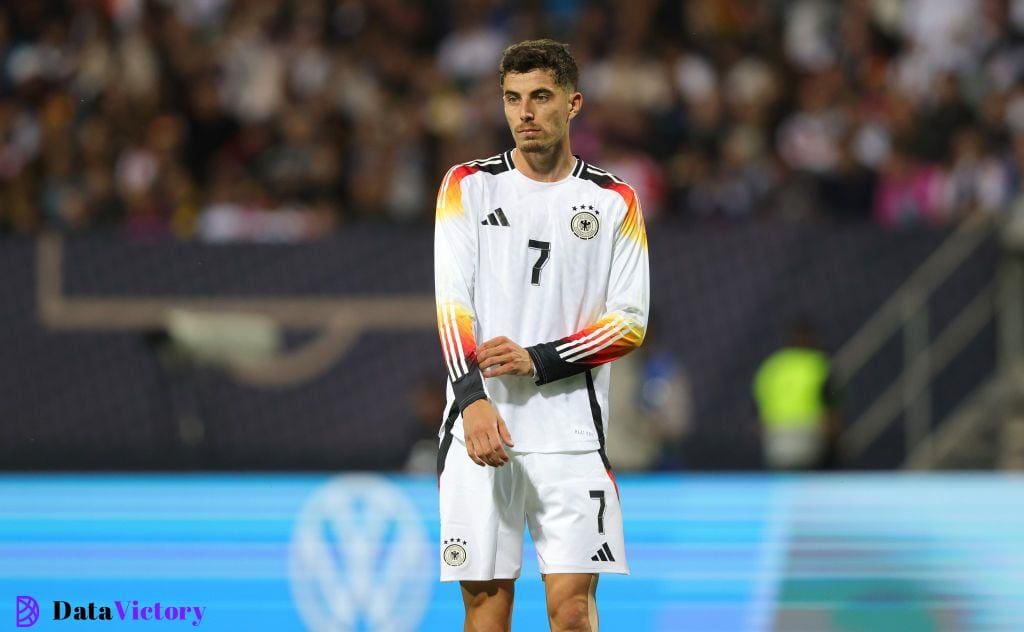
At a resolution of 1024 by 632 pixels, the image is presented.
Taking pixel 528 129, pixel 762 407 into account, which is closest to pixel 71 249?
pixel 762 407

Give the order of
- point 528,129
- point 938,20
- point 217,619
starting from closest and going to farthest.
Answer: point 528,129 → point 217,619 → point 938,20

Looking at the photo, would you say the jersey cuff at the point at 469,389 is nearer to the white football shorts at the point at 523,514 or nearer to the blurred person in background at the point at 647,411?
the white football shorts at the point at 523,514

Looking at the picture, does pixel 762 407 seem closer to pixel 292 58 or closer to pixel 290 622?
pixel 292 58

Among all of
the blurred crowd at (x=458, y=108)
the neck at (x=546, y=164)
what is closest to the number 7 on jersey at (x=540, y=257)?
the neck at (x=546, y=164)

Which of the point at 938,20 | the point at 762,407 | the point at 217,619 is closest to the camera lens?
the point at 217,619

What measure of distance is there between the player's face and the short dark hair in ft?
0.05

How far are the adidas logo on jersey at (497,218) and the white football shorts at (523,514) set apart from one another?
2.10ft

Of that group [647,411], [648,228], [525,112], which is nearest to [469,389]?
[525,112]

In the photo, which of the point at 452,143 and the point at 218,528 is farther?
the point at 452,143

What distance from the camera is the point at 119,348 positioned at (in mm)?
13422

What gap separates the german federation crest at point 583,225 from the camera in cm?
491

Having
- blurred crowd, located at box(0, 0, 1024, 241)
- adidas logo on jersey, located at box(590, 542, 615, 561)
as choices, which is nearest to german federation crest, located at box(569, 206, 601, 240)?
adidas logo on jersey, located at box(590, 542, 615, 561)

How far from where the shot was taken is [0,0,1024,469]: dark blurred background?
12891mm

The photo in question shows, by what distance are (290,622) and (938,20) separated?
906 cm
